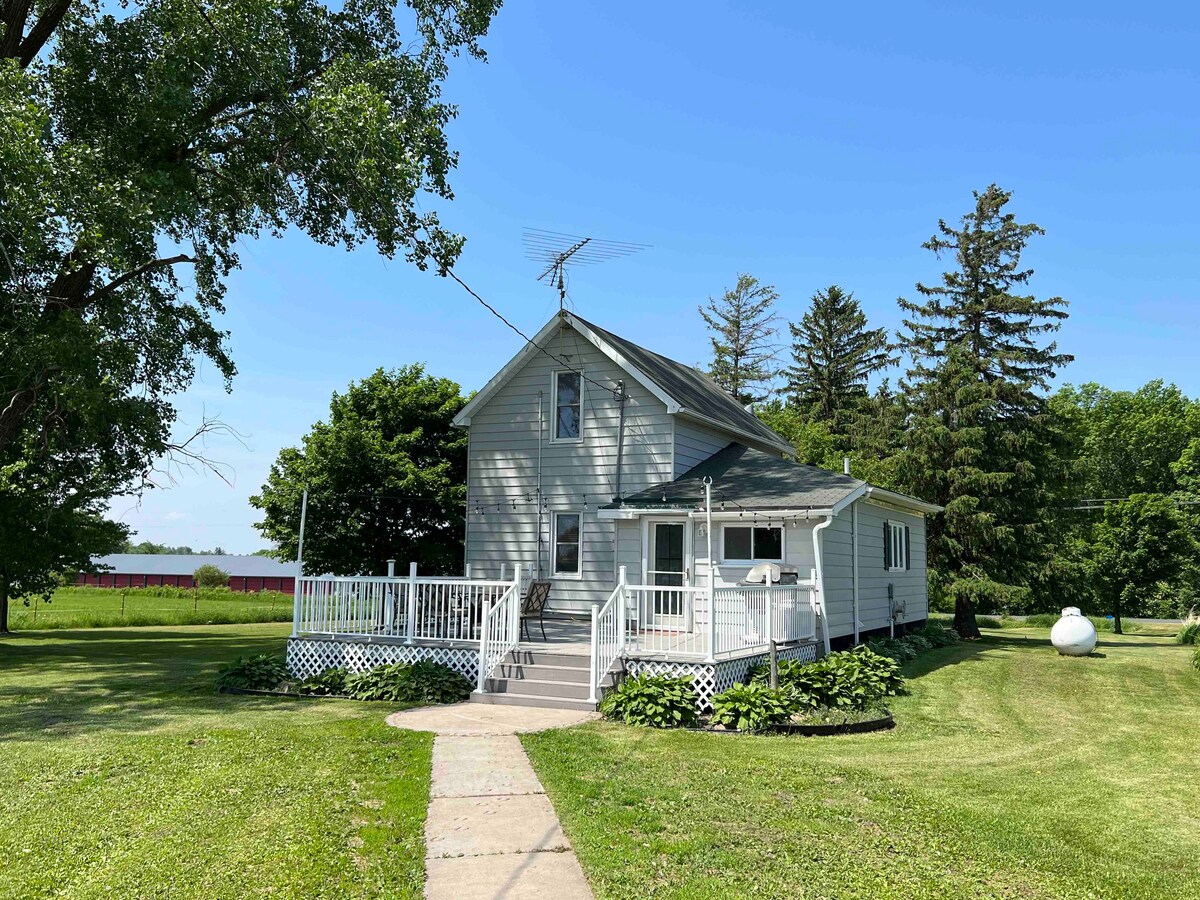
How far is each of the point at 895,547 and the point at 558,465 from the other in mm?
8395

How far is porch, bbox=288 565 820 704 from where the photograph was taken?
11.5m

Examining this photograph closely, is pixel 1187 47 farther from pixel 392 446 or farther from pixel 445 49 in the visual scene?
pixel 392 446

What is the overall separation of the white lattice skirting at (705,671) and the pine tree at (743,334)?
40373mm

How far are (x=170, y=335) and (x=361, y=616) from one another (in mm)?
7208

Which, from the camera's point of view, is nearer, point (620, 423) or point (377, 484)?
point (620, 423)

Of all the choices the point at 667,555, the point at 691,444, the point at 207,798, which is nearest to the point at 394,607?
the point at 667,555

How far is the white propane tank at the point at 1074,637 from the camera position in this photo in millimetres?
18688

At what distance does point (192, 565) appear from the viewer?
81.9 meters

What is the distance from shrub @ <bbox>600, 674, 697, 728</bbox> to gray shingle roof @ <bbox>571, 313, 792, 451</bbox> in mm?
7119

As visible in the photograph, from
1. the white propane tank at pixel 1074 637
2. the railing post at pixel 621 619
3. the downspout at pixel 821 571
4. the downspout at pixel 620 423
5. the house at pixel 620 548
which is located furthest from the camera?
the white propane tank at pixel 1074 637

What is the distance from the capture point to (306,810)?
622 cm

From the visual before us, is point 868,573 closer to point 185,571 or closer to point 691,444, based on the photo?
point 691,444

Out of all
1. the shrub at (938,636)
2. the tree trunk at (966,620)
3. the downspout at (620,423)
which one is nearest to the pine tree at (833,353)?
the tree trunk at (966,620)

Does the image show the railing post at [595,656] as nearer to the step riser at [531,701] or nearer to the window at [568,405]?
the step riser at [531,701]
